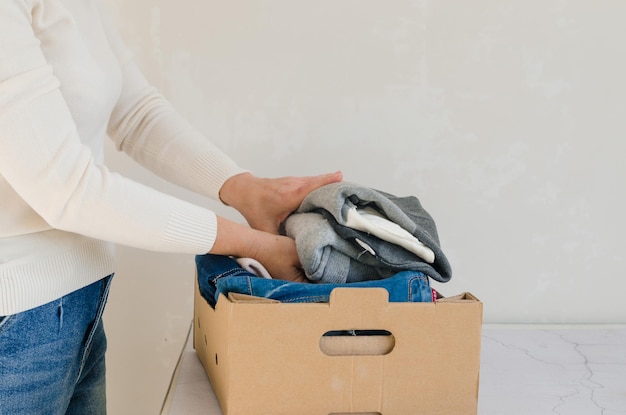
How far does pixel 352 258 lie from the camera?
0.97 meters

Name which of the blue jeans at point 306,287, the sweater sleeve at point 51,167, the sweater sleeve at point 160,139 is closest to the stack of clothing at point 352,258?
the blue jeans at point 306,287

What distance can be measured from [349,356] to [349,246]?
0.52 feet

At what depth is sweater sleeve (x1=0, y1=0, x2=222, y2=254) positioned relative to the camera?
79 cm

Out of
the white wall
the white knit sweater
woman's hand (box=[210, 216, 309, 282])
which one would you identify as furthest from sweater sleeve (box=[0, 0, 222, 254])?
the white wall

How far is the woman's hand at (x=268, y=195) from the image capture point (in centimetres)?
110

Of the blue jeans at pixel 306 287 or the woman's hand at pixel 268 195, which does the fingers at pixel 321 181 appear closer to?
the woman's hand at pixel 268 195

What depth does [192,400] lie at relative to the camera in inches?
38.3

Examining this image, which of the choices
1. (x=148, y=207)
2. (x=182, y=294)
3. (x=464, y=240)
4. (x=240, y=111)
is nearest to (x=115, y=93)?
A: (x=148, y=207)

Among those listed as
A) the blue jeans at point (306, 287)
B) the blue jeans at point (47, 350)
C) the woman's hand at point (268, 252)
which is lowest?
the blue jeans at point (47, 350)

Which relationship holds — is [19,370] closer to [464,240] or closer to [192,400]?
[192,400]

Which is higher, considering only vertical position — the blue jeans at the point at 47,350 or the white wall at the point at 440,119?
the white wall at the point at 440,119

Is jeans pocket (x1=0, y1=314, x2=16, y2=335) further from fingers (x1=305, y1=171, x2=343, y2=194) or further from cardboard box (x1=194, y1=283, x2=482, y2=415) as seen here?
fingers (x1=305, y1=171, x2=343, y2=194)

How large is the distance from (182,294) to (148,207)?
66cm

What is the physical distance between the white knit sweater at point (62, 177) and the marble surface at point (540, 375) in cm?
21
